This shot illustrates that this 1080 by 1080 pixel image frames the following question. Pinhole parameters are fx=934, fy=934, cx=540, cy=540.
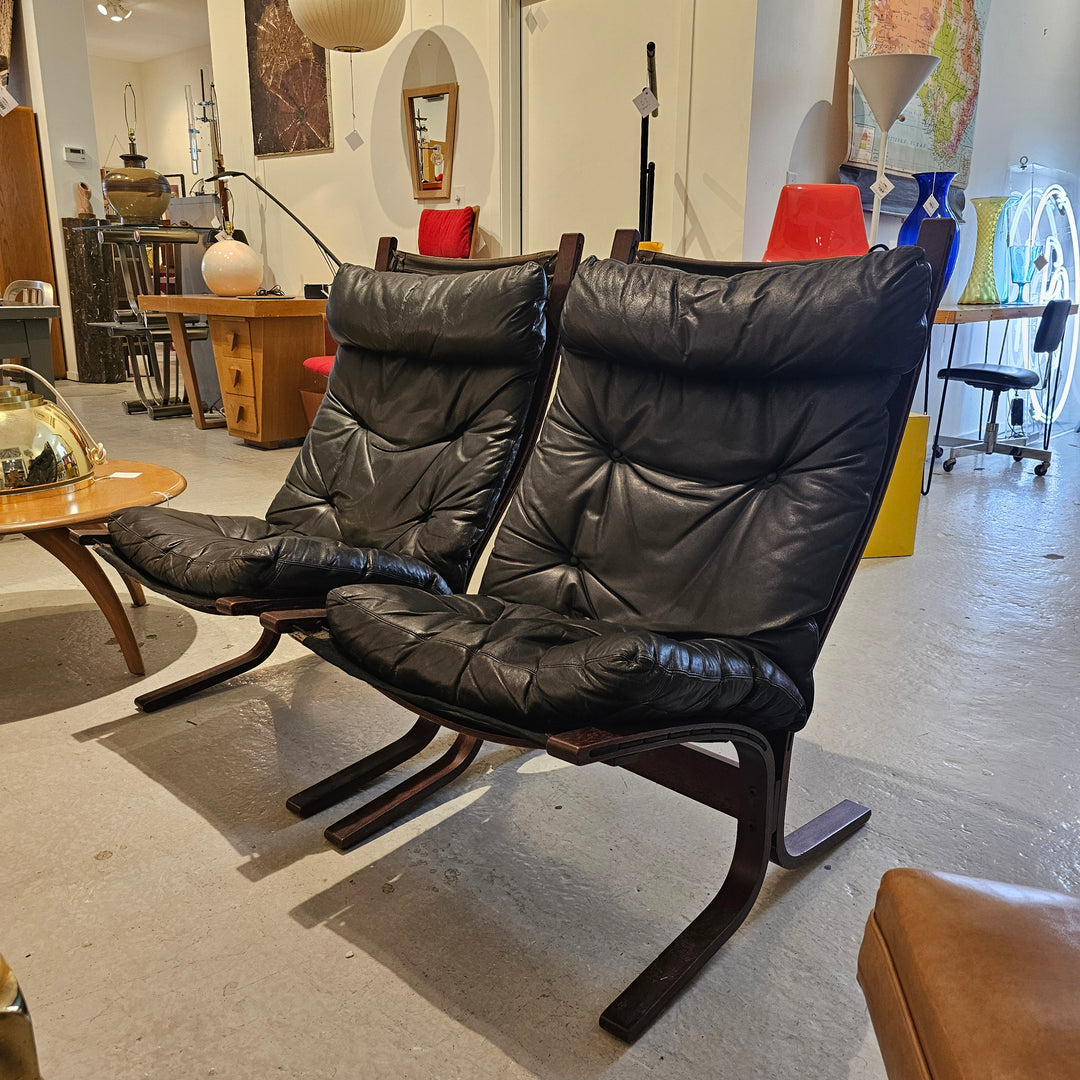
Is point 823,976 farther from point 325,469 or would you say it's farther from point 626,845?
point 325,469

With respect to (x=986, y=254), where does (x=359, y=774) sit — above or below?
below

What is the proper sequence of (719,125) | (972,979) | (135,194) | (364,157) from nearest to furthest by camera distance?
(972,979) → (719,125) → (135,194) → (364,157)

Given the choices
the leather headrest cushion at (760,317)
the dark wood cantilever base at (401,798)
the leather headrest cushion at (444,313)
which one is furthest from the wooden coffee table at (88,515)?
the leather headrest cushion at (760,317)

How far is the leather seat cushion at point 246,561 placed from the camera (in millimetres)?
1590

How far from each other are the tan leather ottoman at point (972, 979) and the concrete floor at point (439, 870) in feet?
1.57

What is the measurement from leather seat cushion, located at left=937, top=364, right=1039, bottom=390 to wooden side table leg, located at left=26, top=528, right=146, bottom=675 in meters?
3.85

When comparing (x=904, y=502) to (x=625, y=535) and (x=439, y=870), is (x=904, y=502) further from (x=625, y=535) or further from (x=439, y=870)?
(x=439, y=870)

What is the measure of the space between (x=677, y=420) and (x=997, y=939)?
1.04m

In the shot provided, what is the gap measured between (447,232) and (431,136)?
66 centimetres

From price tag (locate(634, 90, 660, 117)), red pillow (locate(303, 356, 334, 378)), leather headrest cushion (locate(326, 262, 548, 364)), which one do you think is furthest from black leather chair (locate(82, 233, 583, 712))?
red pillow (locate(303, 356, 334, 378))

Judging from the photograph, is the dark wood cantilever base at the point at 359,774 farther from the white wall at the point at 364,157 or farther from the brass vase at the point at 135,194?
the brass vase at the point at 135,194

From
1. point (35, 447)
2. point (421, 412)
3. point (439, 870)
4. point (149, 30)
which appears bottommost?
point (439, 870)

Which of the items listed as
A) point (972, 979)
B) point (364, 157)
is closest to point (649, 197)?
point (364, 157)

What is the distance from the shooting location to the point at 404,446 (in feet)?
6.70
